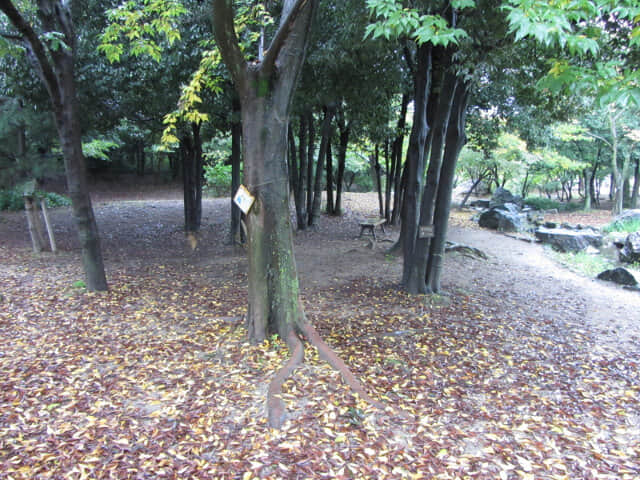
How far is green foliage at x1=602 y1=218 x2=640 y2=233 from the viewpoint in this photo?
1324 centimetres

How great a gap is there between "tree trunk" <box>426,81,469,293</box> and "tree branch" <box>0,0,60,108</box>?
510cm

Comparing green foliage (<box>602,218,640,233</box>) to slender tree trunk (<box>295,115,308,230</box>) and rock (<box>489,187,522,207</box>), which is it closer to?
rock (<box>489,187,522,207</box>)

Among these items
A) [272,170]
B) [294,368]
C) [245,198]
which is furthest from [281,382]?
[272,170]

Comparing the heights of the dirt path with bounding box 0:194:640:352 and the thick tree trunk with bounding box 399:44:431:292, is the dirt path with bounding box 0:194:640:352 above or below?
below

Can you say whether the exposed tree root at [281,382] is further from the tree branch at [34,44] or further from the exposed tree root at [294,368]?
the tree branch at [34,44]

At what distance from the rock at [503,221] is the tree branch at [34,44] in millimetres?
13852

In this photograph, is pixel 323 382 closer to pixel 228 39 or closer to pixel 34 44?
pixel 228 39

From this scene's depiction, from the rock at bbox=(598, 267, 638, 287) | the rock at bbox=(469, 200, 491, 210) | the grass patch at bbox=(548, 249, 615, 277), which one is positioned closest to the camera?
the rock at bbox=(598, 267, 638, 287)

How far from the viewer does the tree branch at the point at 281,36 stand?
11.1 feet

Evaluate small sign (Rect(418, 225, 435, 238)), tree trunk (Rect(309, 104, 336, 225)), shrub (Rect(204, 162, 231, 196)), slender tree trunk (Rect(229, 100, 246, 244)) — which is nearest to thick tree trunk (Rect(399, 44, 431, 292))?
small sign (Rect(418, 225, 435, 238))

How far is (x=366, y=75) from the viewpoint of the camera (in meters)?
7.54

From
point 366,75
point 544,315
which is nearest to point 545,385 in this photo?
point 544,315

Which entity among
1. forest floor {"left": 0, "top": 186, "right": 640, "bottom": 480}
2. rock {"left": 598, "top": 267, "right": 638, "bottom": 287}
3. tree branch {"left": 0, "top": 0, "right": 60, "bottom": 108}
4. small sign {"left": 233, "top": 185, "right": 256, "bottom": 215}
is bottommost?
A: forest floor {"left": 0, "top": 186, "right": 640, "bottom": 480}

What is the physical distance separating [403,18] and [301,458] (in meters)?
3.29
